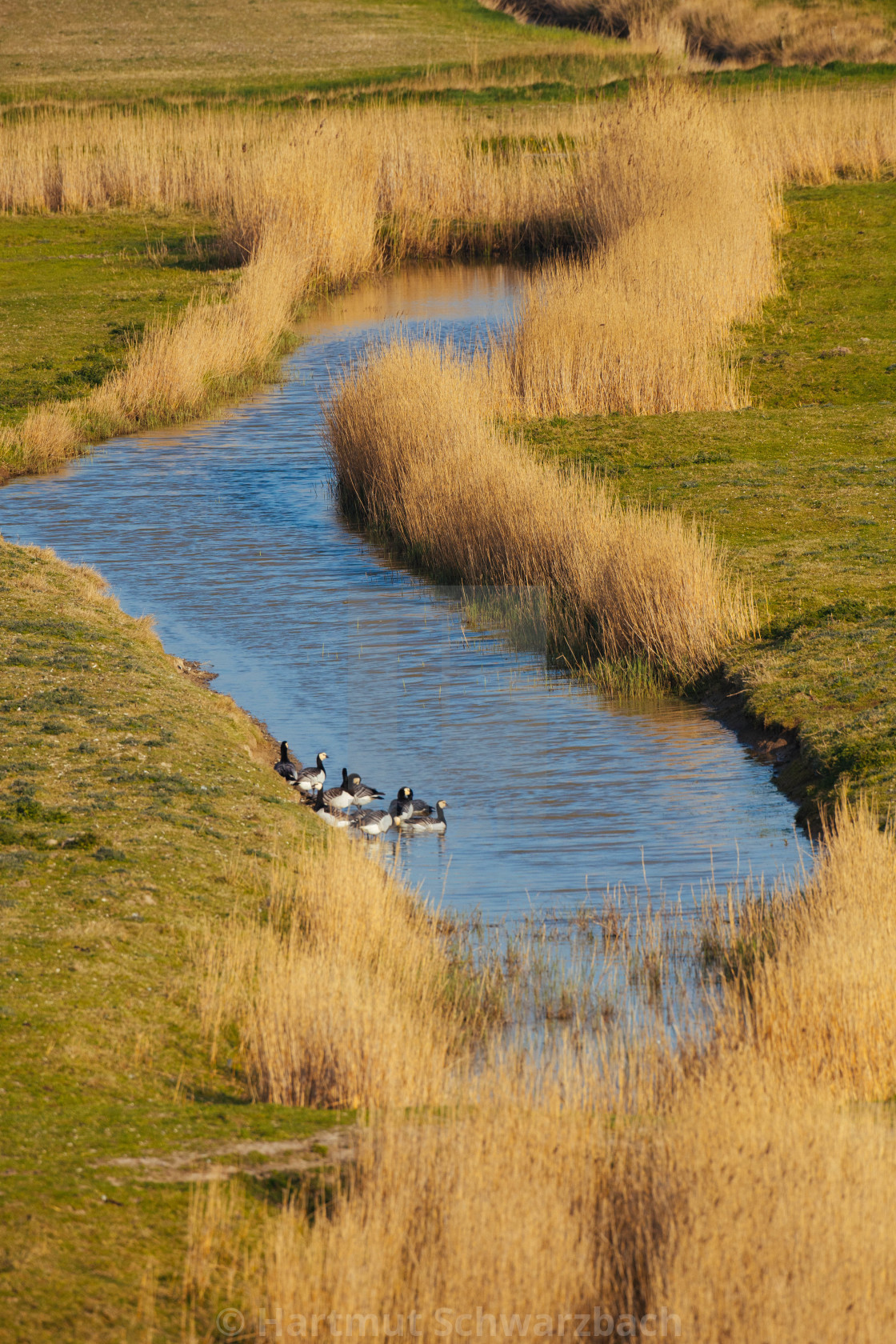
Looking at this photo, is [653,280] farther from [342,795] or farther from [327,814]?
[327,814]

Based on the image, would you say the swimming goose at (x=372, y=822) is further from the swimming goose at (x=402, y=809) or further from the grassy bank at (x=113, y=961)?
the grassy bank at (x=113, y=961)

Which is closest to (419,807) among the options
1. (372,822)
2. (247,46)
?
(372,822)

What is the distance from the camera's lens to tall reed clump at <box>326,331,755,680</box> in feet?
43.2

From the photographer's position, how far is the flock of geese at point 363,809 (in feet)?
34.0

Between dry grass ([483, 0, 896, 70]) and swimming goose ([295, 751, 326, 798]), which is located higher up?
dry grass ([483, 0, 896, 70])

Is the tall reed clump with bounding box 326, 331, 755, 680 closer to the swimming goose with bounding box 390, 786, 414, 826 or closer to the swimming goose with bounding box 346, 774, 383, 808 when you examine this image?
the swimming goose with bounding box 346, 774, 383, 808

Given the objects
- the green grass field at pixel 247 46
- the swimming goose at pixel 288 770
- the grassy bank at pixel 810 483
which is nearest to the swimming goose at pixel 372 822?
the swimming goose at pixel 288 770

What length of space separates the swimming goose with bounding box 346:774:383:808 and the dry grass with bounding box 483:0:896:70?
177ft

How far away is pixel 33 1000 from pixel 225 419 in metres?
17.4

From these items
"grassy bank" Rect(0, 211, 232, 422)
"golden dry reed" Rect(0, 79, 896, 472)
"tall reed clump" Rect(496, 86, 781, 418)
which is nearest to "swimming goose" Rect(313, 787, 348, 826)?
"tall reed clump" Rect(496, 86, 781, 418)

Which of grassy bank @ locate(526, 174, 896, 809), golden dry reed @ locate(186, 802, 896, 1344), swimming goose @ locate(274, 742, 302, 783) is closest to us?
golden dry reed @ locate(186, 802, 896, 1344)

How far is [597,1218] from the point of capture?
5.19m

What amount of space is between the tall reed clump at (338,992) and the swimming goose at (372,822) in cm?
147

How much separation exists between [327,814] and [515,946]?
93.4 inches
